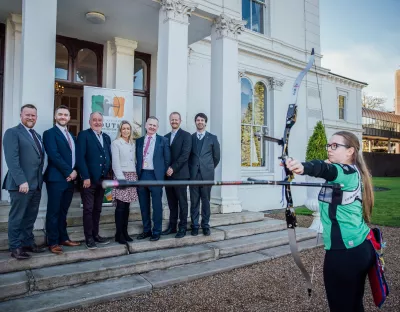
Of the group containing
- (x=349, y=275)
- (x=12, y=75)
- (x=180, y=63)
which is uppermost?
(x=180, y=63)

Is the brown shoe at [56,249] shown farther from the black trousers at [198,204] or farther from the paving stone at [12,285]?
the black trousers at [198,204]

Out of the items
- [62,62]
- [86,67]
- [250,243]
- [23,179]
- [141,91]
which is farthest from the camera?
[141,91]

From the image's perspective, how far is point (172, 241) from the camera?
475cm

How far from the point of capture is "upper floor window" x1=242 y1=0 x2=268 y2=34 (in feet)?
33.7

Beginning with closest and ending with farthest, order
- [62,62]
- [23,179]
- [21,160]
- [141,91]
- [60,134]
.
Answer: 1. [23,179]
2. [21,160]
3. [60,134]
4. [62,62]
5. [141,91]

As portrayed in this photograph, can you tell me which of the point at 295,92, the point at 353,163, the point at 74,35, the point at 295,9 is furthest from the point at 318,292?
the point at 295,9

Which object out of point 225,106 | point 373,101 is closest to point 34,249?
point 225,106

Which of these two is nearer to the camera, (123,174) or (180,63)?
(123,174)

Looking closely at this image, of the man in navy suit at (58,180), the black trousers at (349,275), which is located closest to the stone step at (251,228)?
the man in navy suit at (58,180)

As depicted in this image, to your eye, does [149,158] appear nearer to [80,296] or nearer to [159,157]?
[159,157]

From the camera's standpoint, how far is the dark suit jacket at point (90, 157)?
13.6 feet

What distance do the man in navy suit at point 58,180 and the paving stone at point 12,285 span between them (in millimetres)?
535

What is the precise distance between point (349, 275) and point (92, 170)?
11.2ft

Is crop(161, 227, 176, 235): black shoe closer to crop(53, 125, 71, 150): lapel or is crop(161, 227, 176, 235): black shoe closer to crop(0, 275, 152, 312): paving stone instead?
crop(0, 275, 152, 312): paving stone
